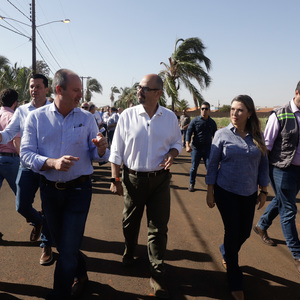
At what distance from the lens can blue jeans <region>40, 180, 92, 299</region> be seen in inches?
93.8

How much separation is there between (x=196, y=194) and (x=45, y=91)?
13.4ft

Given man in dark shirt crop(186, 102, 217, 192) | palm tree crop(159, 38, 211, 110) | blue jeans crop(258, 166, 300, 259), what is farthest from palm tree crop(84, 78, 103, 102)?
blue jeans crop(258, 166, 300, 259)

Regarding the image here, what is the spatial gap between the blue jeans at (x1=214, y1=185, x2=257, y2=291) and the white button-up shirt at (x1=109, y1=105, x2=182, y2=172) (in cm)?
75

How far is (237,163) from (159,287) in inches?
56.7

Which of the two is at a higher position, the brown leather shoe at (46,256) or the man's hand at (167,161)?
the man's hand at (167,161)

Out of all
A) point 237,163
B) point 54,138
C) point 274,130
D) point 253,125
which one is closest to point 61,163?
point 54,138

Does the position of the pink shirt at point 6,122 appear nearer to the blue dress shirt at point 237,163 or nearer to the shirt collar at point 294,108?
the blue dress shirt at point 237,163

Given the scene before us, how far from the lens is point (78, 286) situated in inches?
109

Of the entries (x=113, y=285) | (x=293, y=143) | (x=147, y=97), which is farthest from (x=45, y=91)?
(x=293, y=143)

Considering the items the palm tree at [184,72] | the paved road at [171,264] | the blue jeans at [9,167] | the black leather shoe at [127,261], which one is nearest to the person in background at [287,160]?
the paved road at [171,264]

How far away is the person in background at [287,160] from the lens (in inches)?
131

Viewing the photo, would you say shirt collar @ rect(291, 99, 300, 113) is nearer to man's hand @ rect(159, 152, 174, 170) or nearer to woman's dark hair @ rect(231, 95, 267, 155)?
woman's dark hair @ rect(231, 95, 267, 155)

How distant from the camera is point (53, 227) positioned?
2535 millimetres

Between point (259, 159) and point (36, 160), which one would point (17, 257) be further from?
point (259, 159)
